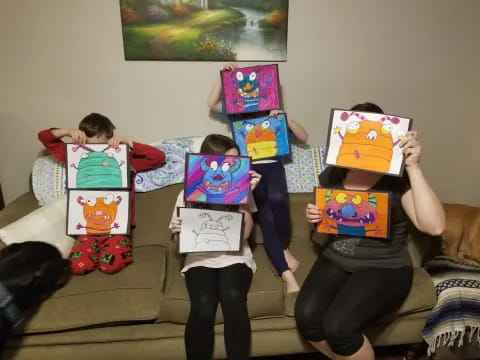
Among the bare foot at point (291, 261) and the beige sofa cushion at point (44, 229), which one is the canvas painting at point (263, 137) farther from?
the beige sofa cushion at point (44, 229)

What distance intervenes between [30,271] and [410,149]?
4.69 ft

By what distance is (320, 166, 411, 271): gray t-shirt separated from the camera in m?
1.49

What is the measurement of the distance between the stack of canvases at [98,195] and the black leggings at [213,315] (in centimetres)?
43

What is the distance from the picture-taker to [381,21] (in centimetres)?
219

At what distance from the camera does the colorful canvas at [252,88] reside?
194 cm

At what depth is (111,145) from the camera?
1820 mm

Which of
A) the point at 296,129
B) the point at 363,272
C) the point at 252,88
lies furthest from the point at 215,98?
the point at 363,272

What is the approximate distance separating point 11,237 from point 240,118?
1.18 metres

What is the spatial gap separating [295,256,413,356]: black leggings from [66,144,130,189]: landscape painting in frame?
98 cm

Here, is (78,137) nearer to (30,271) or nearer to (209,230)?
(30,271)

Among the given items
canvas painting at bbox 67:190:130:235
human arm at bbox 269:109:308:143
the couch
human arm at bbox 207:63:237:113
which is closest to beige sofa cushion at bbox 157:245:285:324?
the couch

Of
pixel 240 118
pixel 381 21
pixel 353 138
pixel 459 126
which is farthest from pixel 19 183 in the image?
pixel 459 126

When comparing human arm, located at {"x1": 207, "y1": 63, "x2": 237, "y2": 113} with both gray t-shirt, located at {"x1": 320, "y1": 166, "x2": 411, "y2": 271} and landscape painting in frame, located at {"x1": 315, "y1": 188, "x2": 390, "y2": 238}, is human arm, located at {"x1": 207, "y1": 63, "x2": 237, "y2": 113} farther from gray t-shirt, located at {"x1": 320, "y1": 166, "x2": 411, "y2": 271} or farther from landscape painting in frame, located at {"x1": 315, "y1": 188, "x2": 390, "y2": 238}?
gray t-shirt, located at {"x1": 320, "y1": 166, "x2": 411, "y2": 271}

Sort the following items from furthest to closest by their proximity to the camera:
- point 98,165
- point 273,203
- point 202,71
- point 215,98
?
point 202,71
point 215,98
point 273,203
point 98,165
